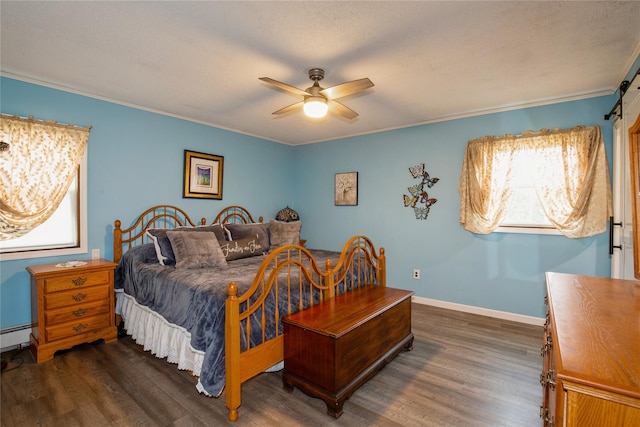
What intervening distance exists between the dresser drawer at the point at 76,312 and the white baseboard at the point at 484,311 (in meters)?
3.69

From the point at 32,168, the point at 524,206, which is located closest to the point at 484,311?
the point at 524,206

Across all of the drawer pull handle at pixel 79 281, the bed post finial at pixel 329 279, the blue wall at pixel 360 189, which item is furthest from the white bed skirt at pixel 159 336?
the blue wall at pixel 360 189

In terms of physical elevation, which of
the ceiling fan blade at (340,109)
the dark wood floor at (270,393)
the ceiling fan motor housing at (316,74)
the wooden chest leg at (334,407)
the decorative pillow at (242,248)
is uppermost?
the ceiling fan motor housing at (316,74)

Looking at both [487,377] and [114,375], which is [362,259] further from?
[114,375]

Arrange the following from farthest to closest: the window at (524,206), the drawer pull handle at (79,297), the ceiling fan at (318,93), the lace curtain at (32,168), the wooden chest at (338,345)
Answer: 1. the window at (524,206)
2. the drawer pull handle at (79,297)
3. the lace curtain at (32,168)
4. the ceiling fan at (318,93)
5. the wooden chest at (338,345)

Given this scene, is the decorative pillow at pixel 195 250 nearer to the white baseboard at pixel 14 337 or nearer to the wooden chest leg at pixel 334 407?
the white baseboard at pixel 14 337

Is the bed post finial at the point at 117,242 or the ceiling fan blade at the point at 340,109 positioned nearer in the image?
the ceiling fan blade at the point at 340,109

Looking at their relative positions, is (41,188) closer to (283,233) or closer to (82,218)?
(82,218)

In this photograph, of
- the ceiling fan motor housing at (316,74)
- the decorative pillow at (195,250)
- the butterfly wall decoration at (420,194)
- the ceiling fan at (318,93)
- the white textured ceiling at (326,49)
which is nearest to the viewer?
the white textured ceiling at (326,49)

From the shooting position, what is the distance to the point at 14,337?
272 cm

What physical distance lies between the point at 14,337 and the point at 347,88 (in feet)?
12.0

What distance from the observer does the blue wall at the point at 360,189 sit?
10.0 feet

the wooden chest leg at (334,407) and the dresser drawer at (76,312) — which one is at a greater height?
the dresser drawer at (76,312)

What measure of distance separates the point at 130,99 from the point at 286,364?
3177mm
